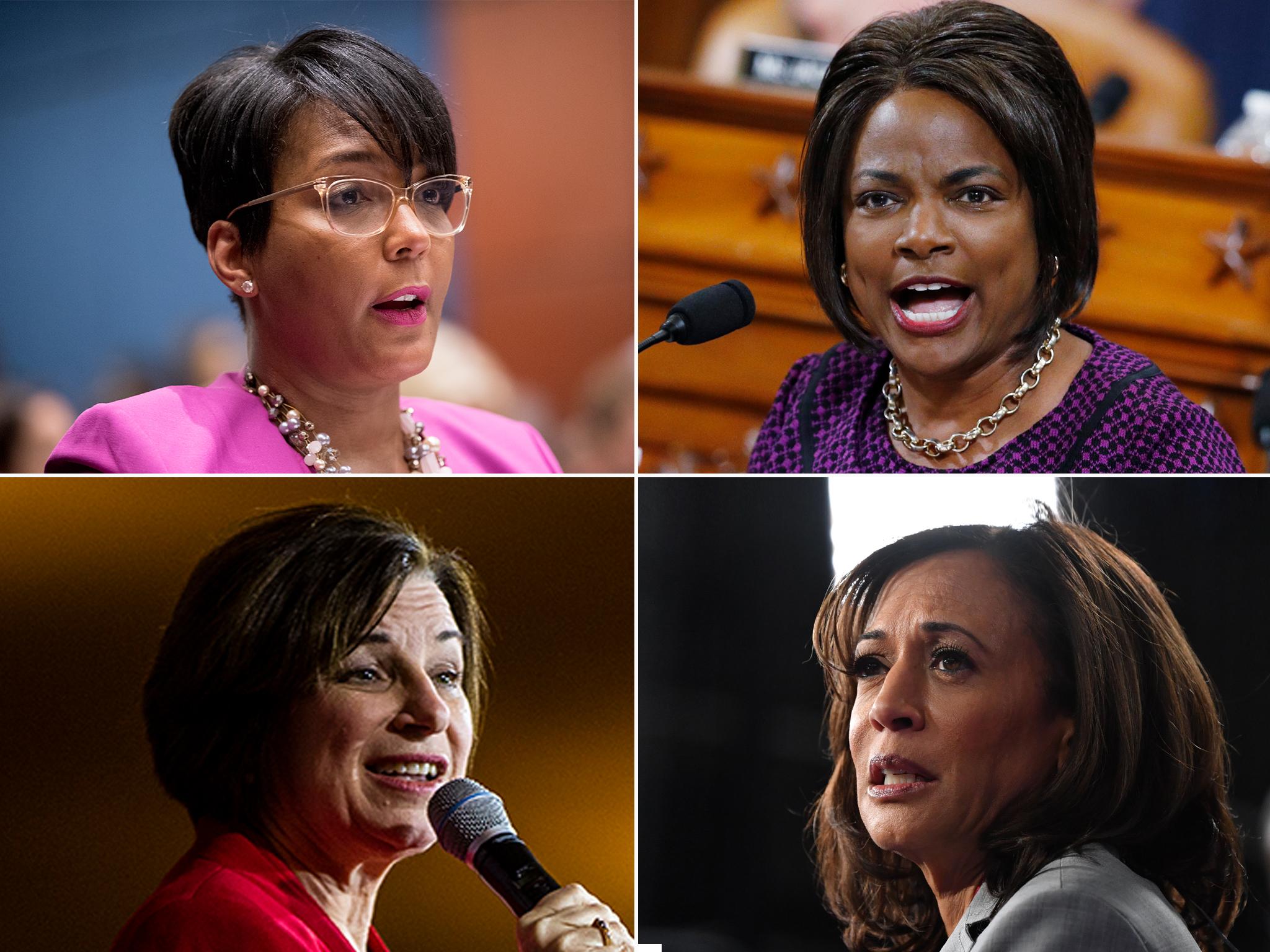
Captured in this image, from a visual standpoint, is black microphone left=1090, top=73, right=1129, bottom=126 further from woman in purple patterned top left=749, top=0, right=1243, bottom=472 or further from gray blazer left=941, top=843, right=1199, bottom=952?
gray blazer left=941, top=843, right=1199, bottom=952

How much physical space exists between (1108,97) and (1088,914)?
106 centimetres

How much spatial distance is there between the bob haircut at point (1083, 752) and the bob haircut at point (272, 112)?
828 millimetres

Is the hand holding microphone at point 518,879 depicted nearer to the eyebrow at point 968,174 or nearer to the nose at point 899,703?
the nose at point 899,703

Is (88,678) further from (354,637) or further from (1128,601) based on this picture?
(1128,601)

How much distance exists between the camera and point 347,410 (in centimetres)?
182

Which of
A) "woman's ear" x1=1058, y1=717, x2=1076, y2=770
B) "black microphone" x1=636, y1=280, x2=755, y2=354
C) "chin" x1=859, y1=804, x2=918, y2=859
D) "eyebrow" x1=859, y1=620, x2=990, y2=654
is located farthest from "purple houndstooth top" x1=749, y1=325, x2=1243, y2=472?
"chin" x1=859, y1=804, x2=918, y2=859

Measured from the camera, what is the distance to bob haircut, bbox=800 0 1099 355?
1.75m

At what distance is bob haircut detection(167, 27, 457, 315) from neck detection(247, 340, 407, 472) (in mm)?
90

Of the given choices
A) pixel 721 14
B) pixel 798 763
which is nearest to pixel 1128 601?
pixel 798 763

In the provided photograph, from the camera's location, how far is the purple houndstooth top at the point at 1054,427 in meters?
1.80

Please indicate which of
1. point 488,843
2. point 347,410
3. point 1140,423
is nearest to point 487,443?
point 347,410

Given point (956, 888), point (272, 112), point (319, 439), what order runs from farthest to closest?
A: point (956, 888) < point (319, 439) < point (272, 112)

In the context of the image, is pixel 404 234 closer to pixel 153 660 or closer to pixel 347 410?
pixel 347 410

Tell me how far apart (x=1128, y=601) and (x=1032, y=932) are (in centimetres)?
46
